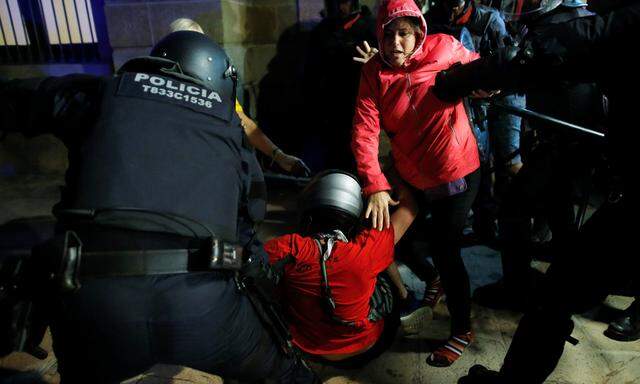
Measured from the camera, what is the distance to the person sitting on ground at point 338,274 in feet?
7.17

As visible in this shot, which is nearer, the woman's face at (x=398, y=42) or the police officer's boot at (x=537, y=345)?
the police officer's boot at (x=537, y=345)

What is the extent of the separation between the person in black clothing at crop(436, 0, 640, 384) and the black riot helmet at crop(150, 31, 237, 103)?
1.11m

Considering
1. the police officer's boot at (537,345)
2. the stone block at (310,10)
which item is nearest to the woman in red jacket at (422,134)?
the police officer's boot at (537,345)

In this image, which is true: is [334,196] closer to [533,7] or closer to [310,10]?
[533,7]

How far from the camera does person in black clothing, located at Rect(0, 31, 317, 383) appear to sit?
1369 mm

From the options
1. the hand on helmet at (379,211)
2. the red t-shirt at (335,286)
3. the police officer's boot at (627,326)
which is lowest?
the police officer's boot at (627,326)

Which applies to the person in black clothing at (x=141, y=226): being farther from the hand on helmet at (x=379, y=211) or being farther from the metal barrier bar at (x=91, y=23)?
the metal barrier bar at (x=91, y=23)

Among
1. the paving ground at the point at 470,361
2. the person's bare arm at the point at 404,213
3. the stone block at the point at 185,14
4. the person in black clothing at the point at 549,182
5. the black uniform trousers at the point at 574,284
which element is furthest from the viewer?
the stone block at the point at 185,14

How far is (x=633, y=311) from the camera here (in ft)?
9.09

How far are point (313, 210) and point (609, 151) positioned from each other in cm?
167

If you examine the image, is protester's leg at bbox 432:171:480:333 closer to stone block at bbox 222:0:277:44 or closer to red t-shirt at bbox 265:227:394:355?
red t-shirt at bbox 265:227:394:355

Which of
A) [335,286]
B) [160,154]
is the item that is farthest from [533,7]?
[160,154]

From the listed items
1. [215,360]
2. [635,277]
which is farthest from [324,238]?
[635,277]

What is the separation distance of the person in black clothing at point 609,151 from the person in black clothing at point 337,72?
2.99 m
